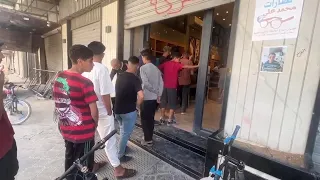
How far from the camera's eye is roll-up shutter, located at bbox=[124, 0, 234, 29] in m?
3.08

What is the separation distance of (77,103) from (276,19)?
7.46ft

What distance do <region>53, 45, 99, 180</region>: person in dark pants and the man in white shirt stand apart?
0.47 meters

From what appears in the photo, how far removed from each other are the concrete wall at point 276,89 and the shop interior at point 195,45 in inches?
71.4

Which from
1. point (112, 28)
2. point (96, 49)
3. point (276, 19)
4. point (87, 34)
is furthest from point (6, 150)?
point (87, 34)

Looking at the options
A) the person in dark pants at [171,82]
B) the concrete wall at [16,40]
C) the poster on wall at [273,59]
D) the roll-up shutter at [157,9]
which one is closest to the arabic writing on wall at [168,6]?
the roll-up shutter at [157,9]

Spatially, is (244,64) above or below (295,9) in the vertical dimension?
below

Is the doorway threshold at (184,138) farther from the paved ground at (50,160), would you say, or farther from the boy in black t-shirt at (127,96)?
the boy in black t-shirt at (127,96)

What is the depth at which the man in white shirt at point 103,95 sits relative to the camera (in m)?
2.30

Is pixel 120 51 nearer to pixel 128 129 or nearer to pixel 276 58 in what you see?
pixel 128 129

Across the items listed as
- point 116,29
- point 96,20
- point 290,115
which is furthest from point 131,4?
point 290,115

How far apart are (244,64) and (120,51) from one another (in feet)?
12.4

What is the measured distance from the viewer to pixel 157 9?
3.90 m

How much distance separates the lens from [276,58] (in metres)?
1.95

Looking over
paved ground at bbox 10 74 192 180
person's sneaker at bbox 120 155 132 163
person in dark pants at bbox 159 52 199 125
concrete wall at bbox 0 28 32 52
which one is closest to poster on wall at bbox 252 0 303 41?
paved ground at bbox 10 74 192 180
